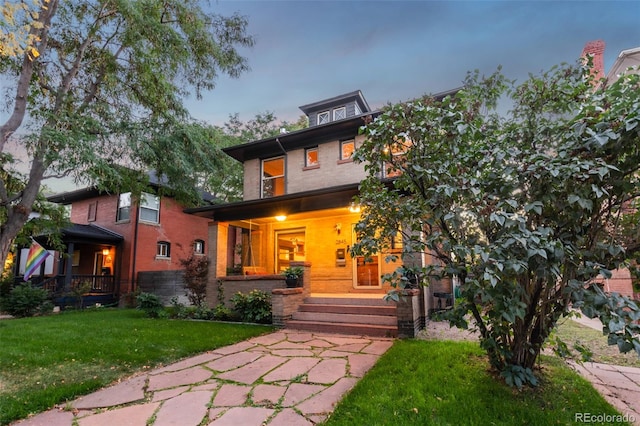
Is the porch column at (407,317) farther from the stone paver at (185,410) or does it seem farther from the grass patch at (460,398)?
the stone paver at (185,410)

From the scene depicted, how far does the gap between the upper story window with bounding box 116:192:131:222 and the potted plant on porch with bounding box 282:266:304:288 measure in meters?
10.1

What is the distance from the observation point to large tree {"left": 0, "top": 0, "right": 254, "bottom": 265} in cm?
569

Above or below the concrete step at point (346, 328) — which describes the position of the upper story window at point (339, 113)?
above

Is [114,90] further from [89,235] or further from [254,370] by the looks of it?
[89,235]

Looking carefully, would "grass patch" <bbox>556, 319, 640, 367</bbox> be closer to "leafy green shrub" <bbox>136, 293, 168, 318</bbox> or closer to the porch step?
the porch step

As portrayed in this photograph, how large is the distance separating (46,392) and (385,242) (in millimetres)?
4305

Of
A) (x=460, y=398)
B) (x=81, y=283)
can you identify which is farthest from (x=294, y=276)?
(x=81, y=283)

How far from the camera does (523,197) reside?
9.68ft

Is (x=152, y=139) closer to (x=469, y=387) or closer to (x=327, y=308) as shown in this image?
(x=327, y=308)

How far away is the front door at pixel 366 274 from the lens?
9844 millimetres

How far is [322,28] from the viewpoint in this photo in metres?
10.4

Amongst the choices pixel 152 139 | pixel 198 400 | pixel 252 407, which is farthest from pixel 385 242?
pixel 152 139

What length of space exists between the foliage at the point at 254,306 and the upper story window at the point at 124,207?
9.31 metres

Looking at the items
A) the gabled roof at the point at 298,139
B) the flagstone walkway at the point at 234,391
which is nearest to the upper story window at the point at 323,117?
the gabled roof at the point at 298,139
